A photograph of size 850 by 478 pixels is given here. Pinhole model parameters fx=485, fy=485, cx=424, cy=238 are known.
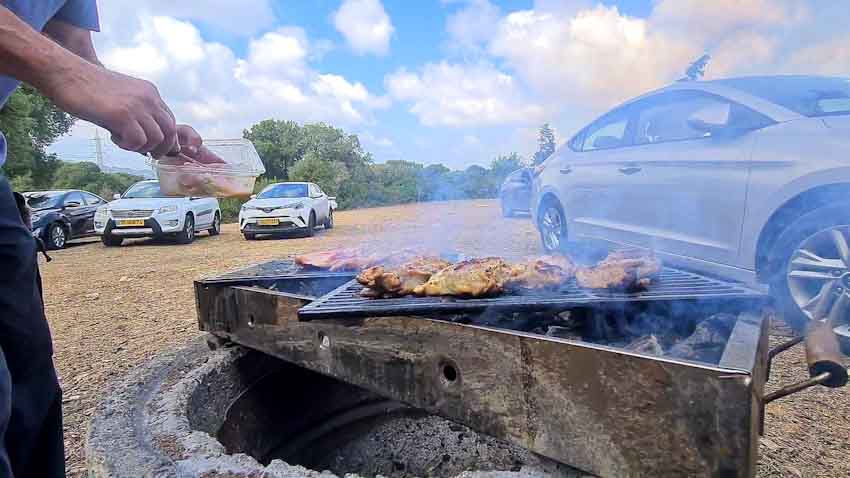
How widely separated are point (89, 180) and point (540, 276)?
32860 millimetres

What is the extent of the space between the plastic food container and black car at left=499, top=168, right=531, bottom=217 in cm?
459

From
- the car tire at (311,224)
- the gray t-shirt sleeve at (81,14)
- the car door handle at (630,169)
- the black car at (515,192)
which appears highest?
the gray t-shirt sleeve at (81,14)

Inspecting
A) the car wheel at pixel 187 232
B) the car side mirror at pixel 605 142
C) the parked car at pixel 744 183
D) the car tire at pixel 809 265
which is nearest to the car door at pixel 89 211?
the car wheel at pixel 187 232

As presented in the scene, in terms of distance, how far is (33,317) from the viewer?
121 cm

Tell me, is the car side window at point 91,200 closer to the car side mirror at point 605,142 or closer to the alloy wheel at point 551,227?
the alloy wheel at point 551,227

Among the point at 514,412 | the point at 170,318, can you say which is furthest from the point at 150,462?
the point at 170,318

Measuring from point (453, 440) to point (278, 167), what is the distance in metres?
20.7

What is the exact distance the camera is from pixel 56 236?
36.2 feet

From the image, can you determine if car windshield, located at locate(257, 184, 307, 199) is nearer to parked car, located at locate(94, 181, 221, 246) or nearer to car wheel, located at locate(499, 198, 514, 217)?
parked car, located at locate(94, 181, 221, 246)

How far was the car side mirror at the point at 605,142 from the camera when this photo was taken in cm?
459

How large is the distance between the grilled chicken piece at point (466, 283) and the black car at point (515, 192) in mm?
4411

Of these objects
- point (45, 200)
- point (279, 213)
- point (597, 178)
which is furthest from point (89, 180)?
point (597, 178)

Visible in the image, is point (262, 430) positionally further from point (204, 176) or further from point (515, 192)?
point (515, 192)

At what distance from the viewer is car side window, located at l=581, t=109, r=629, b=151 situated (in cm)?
454
